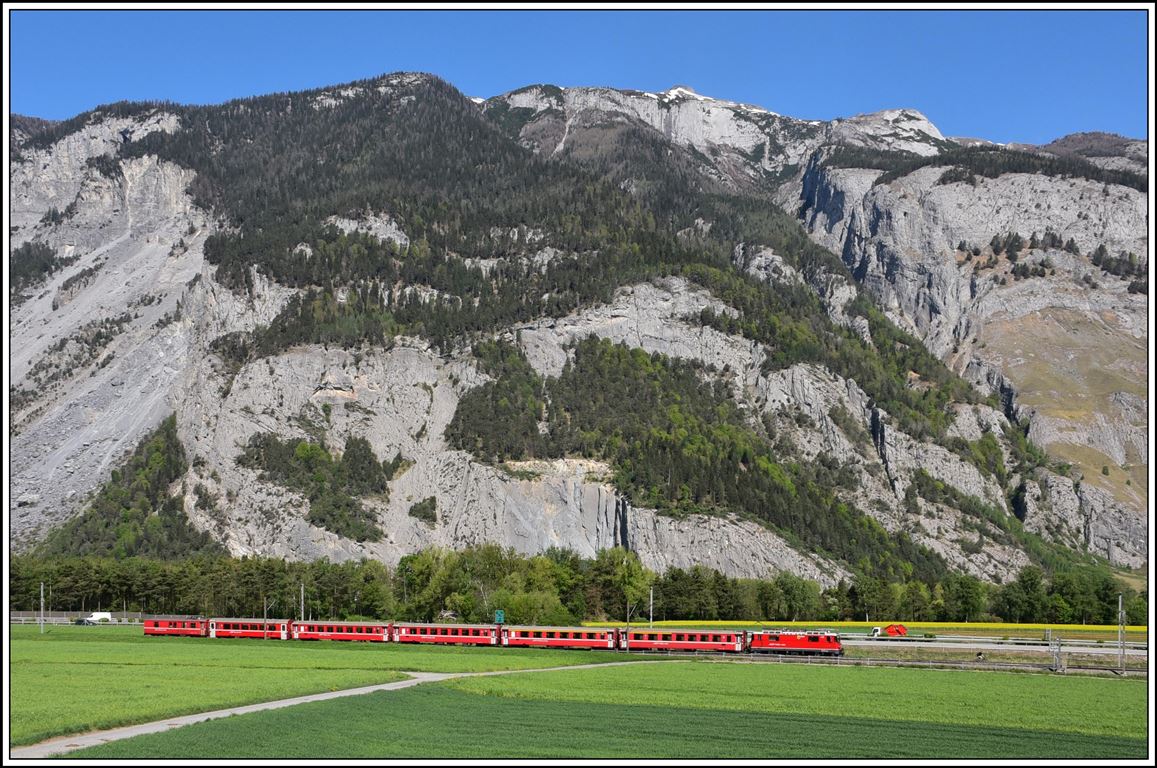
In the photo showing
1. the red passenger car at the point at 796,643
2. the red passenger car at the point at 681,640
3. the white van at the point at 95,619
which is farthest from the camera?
the white van at the point at 95,619

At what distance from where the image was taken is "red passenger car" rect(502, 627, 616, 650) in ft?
352

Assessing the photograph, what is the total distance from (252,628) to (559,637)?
1371 inches

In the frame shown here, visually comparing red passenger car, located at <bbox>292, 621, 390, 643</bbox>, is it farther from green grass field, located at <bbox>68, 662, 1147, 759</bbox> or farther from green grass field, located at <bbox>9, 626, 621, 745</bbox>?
green grass field, located at <bbox>68, 662, 1147, 759</bbox>

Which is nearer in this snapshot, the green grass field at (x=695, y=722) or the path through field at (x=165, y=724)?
the path through field at (x=165, y=724)

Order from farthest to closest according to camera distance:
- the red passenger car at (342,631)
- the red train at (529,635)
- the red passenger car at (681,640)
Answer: the red passenger car at (342,631)
the red passenger car at (681,640)
the red train at (529,635)

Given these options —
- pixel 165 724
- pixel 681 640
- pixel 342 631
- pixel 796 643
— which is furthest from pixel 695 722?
pixel 342 631

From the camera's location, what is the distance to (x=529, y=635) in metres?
110

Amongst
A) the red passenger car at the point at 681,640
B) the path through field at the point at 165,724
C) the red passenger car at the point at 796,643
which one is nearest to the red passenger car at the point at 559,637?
the red passenger car at the point at 681,640

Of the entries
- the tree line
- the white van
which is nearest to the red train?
the tree line

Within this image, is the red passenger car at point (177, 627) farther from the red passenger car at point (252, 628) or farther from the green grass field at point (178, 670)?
the green grass field at point (178, 670)

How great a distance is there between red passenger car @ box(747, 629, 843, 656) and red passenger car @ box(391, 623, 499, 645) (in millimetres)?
24171

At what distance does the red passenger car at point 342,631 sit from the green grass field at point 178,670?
9.23ft

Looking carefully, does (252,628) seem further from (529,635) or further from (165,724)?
(165,724)

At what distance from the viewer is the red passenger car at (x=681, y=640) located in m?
104
